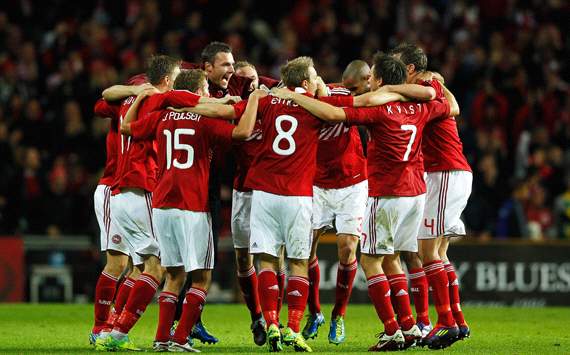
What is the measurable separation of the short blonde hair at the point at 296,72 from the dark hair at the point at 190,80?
70 centimetres

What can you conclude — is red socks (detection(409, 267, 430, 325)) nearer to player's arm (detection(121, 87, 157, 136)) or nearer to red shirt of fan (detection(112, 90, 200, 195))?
red shirt of fan (detection(112, 90, 200, 195))

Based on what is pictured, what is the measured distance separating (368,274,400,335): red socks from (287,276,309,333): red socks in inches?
23.8

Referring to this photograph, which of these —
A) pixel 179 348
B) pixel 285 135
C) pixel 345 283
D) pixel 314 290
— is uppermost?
pixel 285 135

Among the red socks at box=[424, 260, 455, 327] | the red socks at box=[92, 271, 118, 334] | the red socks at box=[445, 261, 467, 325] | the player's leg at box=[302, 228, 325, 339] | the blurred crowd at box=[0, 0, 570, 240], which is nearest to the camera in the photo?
the red socks at box=[424, 260, 455, 327]

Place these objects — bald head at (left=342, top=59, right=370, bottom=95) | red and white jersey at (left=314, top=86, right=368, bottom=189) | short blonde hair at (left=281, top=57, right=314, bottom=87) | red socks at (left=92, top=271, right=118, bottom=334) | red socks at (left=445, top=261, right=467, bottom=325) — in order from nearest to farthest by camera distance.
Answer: short blonde hair at (left=281, top=57, right=314, bottom=87), red socks at (left=92, top=271, right=118, bottom=334), red socks at (left=445, top=261, right=467, bottom=325), bald head at (left=342, top=59, right=370, bottom=95), red and white jersey at (left=314, top=86, right=368, bottom=189)

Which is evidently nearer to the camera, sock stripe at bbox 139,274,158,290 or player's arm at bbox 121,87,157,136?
sock stripe at bbox 139,274,158,290

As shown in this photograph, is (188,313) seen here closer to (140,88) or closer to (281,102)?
(281,102)

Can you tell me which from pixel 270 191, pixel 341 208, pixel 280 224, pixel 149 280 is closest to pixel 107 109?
pixel 149 280

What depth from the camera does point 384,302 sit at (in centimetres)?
997

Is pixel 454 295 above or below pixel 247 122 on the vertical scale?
below

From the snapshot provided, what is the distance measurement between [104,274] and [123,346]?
1131 millimetres

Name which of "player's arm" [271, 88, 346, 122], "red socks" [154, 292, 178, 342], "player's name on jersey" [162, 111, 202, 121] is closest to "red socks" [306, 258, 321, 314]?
"red socks" [154, 292, 178, 342]

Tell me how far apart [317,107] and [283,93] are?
0.32 meters

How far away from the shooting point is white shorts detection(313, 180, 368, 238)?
1152 cm
